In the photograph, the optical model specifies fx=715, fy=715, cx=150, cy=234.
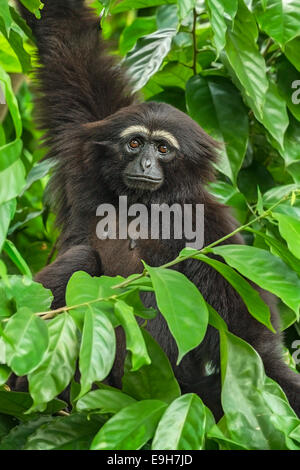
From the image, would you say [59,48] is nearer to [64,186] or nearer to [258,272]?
[64,186]

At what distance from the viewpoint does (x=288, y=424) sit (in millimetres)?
2369

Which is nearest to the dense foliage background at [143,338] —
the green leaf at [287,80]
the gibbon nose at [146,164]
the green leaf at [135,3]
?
the green leaf at [287,80]

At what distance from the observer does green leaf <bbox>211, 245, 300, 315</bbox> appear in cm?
241

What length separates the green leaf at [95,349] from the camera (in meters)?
2.03

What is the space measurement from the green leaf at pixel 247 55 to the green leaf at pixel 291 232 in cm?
124

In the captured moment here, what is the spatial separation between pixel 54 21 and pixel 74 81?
369 millimetres

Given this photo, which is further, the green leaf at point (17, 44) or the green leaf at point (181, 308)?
the green leaf at point (17, 44)

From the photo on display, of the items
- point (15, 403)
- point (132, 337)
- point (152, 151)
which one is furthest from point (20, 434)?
point (152, 151)

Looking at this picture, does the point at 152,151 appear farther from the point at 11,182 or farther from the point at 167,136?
the point at 11,182

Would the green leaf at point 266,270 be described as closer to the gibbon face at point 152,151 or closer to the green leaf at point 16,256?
the green leaf at point 16,256

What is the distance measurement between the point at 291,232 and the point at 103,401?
34.4 inches

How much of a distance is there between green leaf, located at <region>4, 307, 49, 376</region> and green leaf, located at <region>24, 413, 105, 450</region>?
1.76 feet

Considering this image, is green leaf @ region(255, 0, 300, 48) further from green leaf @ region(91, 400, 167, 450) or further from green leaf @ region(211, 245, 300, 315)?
green leaf @ region(91, 400, 167, 450)

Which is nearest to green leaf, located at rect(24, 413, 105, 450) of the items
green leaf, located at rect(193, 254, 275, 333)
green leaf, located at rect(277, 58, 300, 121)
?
green leaf, located at rect(193, 254, 275, 333)
